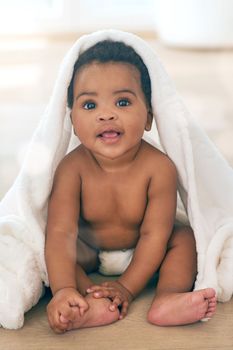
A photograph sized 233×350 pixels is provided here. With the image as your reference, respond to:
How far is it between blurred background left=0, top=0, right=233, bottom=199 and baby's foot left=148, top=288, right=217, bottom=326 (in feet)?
2.93

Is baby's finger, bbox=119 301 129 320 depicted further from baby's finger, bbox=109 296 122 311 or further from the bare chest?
the bare chest

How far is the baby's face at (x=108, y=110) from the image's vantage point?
0.98m

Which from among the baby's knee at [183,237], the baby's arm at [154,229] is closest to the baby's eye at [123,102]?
the baby's arm at [154,229]

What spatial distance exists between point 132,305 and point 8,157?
0.69 m

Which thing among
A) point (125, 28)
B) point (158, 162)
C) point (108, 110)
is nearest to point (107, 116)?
point (108, 110)

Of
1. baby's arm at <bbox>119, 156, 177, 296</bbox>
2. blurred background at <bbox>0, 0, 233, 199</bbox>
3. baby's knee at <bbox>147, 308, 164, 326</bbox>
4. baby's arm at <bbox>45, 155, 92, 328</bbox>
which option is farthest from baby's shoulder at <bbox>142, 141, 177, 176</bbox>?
blurred background at <bbox>0, 0, 233, 199</bbox>

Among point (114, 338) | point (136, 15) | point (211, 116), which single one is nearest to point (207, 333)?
point (114, 338)

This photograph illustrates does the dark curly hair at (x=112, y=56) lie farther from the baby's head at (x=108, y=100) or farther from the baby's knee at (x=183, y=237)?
the baby's knee at (x=183, y=237)

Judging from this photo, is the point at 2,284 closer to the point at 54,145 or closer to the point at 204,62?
the point at 54,145

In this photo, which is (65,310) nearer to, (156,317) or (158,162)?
(156,317)

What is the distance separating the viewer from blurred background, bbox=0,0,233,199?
1992 mm

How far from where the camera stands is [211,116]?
1.89 metres

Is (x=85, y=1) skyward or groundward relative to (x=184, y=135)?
skyward

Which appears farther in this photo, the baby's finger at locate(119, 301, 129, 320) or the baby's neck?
the baby's neck
